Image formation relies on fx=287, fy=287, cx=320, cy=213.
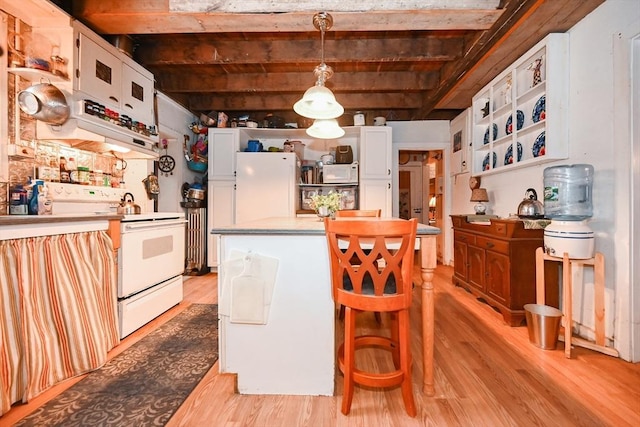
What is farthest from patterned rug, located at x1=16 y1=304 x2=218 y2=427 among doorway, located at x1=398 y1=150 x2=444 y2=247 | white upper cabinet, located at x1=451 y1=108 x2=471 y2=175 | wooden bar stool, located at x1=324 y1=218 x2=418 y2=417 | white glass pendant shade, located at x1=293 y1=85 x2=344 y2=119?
doorway, located at x1=398 y1=150 x2=444 y2=247

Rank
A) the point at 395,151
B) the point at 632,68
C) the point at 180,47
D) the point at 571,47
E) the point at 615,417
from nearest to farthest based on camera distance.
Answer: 1. the point at 615,417
2. the point at 632,68
3. the point at 571,47
4. the point at 180,47
5. the point at 395,151

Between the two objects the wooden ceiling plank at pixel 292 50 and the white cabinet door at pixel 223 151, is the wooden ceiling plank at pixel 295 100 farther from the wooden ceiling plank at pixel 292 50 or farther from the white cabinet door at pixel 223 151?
the wooden ceiling plank at pixel 292 50

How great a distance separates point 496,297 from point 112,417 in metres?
2.88

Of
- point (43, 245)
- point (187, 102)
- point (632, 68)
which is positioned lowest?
point (43, 245)

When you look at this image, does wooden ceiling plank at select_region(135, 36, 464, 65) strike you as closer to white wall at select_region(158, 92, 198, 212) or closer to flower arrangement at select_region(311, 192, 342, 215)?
white wall at select_region(158, 92, 198, 212)

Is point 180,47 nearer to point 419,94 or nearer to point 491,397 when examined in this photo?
point 419,94

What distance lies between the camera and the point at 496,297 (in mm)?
2607

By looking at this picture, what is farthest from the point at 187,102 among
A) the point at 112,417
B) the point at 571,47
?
the point at 571,47

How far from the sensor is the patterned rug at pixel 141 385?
1.36 metres

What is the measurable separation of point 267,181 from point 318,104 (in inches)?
85.9

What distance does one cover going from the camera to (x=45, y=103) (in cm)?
199

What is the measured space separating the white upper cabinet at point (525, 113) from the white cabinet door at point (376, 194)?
1.17 metres

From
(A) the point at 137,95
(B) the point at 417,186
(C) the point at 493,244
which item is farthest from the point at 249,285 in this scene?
(B) the point at 417,186

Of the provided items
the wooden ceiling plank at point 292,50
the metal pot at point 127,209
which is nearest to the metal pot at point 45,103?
the metal pot at point 127,209
